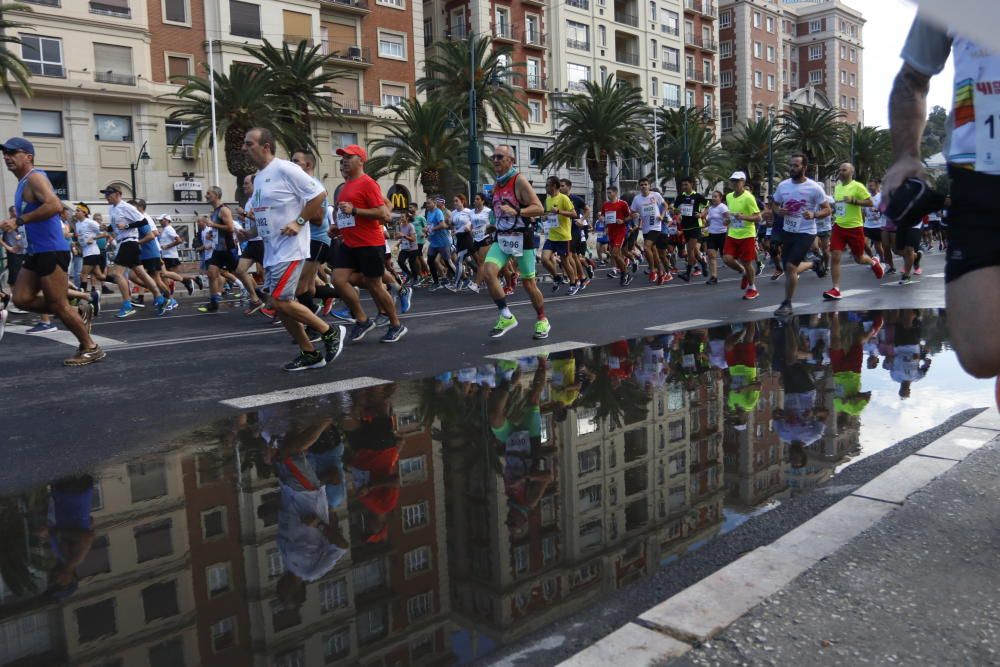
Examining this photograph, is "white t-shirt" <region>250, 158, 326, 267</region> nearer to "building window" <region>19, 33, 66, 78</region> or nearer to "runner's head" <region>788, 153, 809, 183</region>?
"runner's head" <region>788, 153, 809, 183</region>

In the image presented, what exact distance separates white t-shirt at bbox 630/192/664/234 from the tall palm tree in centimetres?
2217

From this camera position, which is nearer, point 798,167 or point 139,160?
point 798,167

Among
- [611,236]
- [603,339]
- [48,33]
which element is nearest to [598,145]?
[48,33]

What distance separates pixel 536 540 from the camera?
3.41 meters

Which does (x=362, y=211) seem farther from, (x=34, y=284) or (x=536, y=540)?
(x=536, y=540)

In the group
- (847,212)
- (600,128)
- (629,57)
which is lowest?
(847,212)

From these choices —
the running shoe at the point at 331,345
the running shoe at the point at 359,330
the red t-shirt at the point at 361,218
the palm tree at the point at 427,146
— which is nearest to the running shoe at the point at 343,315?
the running shoe at the point at 359,330

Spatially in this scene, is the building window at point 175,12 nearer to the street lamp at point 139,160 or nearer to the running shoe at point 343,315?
the street lamp at point 139,160

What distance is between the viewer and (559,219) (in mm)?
16234

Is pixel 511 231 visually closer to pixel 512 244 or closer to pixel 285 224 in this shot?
pixel 512 244

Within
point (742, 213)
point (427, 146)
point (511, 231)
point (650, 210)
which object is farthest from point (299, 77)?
point (511, 231)

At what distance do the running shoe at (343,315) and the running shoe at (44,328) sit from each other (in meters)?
3.36

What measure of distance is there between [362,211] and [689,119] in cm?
5107

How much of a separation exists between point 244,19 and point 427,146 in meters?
11.7
